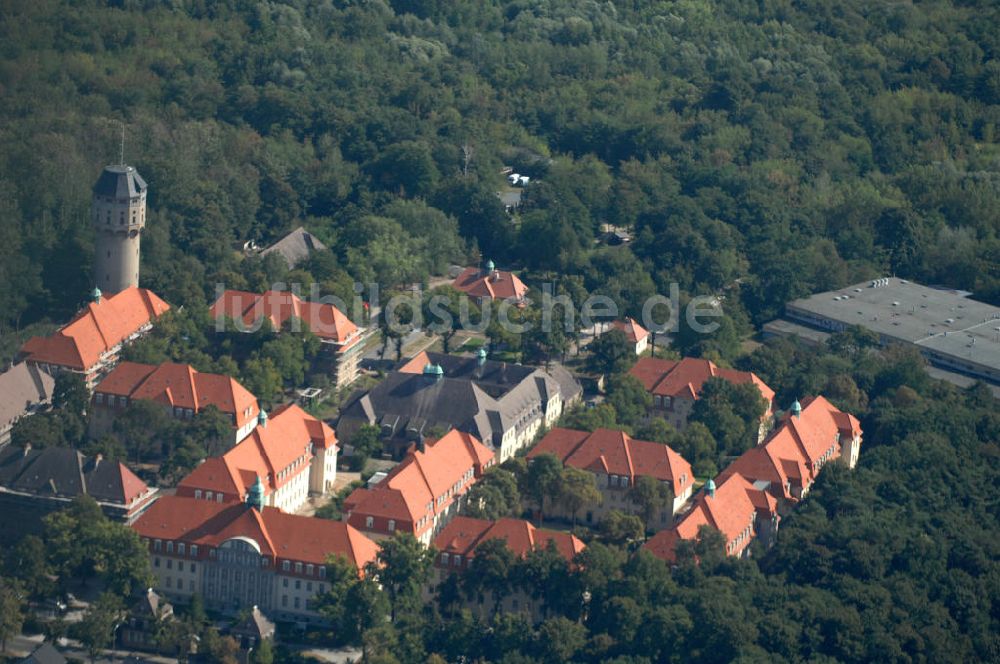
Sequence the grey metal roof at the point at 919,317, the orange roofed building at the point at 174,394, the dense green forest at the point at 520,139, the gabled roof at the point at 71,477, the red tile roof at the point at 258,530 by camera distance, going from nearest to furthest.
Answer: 1. the red tile roof at the point at 258,530
2. the gabled roof at the point at 71,477
3. the orange roofed building at the point at 174,394
4. the grey metal roof at the point at 919,317
5. the dense green forest at the point at 520,139

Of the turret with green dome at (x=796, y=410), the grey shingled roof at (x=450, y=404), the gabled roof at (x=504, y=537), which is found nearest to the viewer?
the gabled roof at (x=504, y=537)

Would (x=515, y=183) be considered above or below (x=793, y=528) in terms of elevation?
below

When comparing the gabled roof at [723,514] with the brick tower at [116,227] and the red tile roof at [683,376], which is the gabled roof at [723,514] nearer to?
the red tile roof at [683,376]

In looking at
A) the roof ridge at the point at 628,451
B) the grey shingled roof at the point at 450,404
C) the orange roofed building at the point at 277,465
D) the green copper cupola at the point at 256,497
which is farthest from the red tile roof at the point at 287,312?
the green copper cupola at the point at 256,497

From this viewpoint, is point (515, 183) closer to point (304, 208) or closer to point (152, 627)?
point (304, 208)

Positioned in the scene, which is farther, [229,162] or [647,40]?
[647,40]

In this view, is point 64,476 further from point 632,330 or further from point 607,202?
point 607,202

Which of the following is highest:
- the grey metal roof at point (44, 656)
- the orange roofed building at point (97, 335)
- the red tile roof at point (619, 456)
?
the red tile roof at point (619, 456)

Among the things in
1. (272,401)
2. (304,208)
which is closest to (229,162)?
(304,208)
